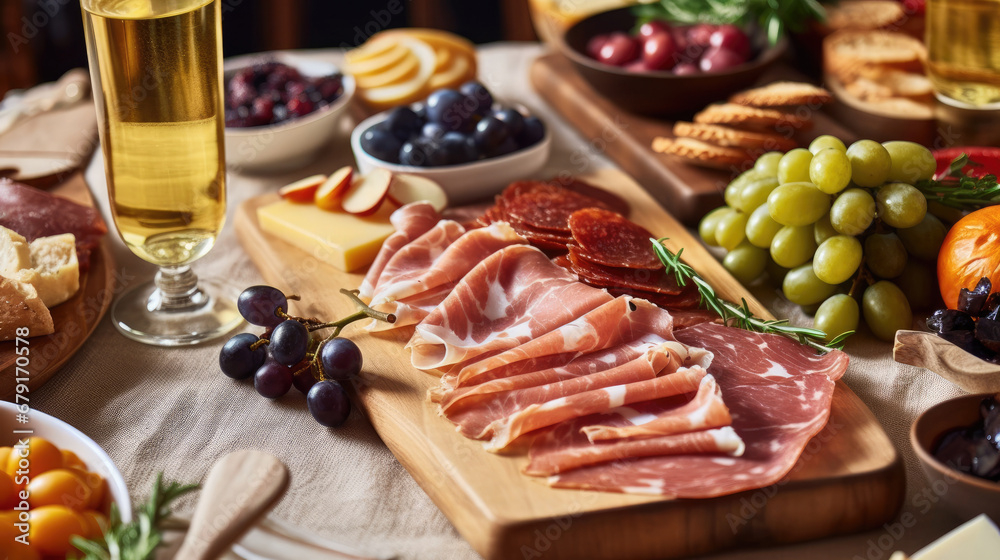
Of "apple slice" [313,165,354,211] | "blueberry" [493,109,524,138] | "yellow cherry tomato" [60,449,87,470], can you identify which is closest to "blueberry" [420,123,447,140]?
"blueberry" [493,109,524,138]

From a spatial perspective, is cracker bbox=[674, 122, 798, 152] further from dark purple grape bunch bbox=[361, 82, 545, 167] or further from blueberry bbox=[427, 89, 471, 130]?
blueberry bbox=[427, 89, 471, 130]

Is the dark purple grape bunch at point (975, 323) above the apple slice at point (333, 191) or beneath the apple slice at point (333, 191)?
above

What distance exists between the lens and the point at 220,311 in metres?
1.51

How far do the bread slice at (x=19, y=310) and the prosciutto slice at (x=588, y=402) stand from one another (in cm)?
75

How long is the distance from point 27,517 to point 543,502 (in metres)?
0.56

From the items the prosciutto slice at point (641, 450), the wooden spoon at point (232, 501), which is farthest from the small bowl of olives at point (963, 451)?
the wooden spoon at point (232, 501)

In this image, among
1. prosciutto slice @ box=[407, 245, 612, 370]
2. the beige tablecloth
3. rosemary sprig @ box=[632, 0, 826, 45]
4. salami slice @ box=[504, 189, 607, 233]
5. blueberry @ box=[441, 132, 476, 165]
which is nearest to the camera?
the beige tablecloth

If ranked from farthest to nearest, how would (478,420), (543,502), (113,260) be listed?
(113,260) → (478,420) → (543,502)

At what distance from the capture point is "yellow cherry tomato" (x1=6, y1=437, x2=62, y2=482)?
3.11 feet

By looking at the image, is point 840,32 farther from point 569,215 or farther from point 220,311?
point 220,311

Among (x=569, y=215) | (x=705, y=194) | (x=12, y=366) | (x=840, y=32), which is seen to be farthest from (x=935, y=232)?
(x=12, y=366)

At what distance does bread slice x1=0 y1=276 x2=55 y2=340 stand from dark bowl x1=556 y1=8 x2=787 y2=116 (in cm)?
130

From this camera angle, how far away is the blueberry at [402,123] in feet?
6.24

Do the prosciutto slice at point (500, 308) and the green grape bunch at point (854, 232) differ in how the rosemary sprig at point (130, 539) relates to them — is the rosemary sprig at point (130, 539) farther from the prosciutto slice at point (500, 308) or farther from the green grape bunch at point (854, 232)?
the green grape bunch at point (854, 232)
